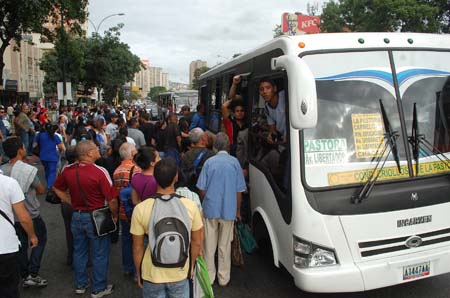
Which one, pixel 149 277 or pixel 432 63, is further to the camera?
pixel 432 63

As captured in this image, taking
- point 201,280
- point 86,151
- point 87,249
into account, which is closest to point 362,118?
Answer: point 201,280

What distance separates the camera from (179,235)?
110 inches

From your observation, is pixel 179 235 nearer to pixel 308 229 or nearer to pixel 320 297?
pixel 308 229

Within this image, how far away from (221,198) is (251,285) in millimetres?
1126

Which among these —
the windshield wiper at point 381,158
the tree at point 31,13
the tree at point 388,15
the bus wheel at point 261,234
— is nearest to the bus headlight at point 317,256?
the windshield wiper at point 381,158

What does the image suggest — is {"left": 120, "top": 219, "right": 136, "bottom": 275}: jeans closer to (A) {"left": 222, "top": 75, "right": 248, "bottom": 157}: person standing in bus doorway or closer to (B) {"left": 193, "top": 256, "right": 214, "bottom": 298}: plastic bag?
(B) {"left": 193, "top": 256, "right": 214, "bottom": 298}: plastic bag

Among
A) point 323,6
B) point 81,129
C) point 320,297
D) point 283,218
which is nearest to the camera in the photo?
point 283,218

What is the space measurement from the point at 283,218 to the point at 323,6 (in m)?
31.7

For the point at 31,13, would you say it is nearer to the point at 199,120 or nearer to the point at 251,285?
the point at 199,120

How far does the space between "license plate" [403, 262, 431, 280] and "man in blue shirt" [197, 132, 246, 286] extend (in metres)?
1.80

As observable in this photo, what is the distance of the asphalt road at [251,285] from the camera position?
4.39 metres

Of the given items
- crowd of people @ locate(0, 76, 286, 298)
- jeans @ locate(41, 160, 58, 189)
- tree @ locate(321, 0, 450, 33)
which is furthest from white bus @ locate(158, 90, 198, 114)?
crowd of people @ locate(0, 76, 286, 298)

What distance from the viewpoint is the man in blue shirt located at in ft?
14.4

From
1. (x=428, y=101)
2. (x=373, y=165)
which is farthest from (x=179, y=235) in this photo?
(x=428, y=101)
